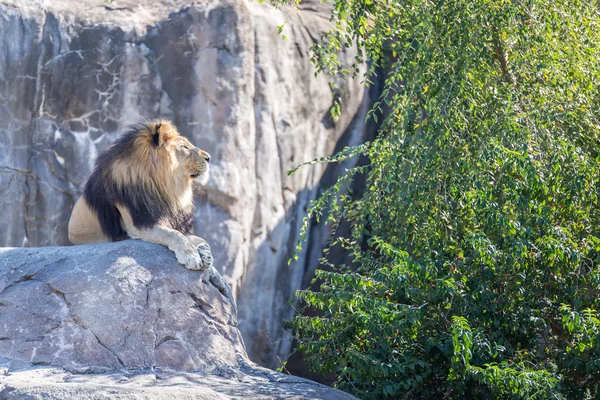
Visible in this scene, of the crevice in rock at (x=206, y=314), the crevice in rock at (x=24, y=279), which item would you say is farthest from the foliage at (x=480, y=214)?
the crevice in rock at (x=24, y=279)

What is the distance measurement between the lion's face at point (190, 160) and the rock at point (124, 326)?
1.92 feet

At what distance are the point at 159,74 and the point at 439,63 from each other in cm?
322

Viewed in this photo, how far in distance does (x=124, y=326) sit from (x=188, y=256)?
1.74 feet

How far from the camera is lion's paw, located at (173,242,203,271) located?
4781mm

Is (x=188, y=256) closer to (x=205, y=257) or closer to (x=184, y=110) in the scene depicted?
(x=205, y=257)

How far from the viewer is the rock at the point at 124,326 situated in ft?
14.1

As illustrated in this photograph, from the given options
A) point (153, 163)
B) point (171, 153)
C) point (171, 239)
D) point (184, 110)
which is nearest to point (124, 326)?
point (171, 239)

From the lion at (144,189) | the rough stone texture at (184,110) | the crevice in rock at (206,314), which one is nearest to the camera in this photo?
the crevice in rock at (206,314)

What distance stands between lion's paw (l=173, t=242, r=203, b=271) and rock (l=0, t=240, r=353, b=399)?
0.14ft

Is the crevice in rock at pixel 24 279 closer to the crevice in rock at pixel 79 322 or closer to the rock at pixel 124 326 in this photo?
the rock at pixel 124 326

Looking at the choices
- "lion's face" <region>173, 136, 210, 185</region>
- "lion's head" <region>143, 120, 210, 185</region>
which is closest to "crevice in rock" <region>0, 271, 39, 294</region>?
"lion's head" <region>143, 120, 210, 185</region>

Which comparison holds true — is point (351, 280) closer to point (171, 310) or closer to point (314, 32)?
point (171, 310)

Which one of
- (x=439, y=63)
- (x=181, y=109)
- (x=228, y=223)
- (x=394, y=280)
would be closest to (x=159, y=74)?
(x=181, y=109)

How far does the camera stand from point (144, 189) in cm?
506
